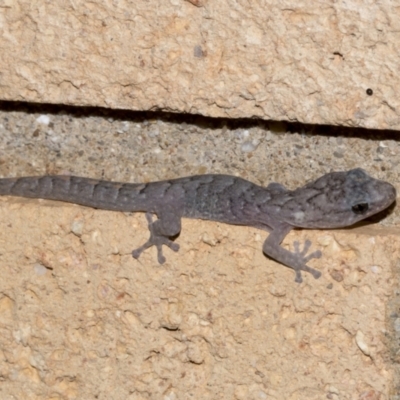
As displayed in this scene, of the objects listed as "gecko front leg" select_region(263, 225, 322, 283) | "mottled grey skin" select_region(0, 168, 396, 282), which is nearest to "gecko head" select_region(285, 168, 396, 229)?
"mottled grey skin" select_region(0, 168, 396, 282)

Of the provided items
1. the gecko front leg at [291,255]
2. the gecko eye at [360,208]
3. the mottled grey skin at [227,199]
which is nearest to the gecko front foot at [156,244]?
the mottled grey skin at [227,199]

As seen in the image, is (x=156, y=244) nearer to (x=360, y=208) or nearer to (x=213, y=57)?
(x=213, y=57)

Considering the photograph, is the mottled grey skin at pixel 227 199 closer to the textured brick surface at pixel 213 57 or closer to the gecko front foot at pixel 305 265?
the gecko front foot at pixel 305 265

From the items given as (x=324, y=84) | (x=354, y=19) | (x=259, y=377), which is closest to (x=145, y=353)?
(x=259, y=377)

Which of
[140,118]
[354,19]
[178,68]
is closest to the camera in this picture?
[354,19]

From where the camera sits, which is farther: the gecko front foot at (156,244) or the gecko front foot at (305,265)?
the gecko front foot at (156,244)

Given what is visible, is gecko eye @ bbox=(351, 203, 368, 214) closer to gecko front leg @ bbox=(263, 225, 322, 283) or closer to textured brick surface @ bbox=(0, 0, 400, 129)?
gecko front leg @ bbox=(263, 225, 322, 283)

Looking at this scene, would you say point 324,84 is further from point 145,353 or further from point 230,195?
point 145,353
